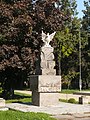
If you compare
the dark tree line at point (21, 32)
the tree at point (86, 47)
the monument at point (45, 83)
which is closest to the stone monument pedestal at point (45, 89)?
the monument at point (45, 83)

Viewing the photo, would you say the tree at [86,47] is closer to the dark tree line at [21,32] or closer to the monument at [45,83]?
the dark tree line at [21,32]

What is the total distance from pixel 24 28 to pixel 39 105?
911 centimetres

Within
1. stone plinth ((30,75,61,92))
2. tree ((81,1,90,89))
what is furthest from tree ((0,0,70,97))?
tree ((81,1,90,89))

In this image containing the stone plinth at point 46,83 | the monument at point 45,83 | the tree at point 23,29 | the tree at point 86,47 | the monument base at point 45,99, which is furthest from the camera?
the tree at point 86,47

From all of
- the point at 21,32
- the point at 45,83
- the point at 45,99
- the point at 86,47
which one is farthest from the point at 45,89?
the point at 86,47

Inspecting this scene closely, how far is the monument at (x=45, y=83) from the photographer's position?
60.7 ft

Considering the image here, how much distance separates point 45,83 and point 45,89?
12.9 inches

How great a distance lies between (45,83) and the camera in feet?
60.8

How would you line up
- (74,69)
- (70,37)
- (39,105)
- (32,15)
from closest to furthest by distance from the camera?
1. (39,105)
2. (32,15)
3. (70,37)
4. (74,69)

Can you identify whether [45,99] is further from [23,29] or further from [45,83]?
[23,29]

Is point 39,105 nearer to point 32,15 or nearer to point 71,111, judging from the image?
point 71,111

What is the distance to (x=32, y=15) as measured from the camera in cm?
2720

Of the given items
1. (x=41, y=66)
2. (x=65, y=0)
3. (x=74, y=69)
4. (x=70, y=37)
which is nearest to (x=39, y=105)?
(x=41, y=66)

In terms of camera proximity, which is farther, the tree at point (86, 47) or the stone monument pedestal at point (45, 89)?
the tree at point (86, 47)
